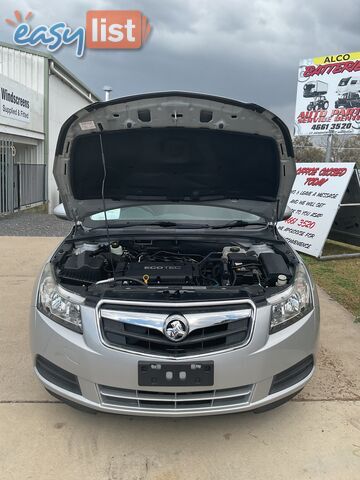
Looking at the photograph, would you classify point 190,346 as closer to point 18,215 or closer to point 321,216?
point 321,216

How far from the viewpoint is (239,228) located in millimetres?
3627

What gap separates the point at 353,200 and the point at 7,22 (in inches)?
653

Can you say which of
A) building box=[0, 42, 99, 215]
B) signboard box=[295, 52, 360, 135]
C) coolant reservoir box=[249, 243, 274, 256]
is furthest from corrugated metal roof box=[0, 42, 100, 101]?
coolant reservoir box=[249, 243, 274, 256]

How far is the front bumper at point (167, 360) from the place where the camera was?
2279 mm

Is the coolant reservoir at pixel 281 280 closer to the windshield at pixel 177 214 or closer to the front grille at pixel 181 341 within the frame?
the front grille at pixel 181 341

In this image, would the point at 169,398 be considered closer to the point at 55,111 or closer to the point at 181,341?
the point at 181,341

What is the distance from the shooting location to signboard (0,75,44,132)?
12828 millimetres

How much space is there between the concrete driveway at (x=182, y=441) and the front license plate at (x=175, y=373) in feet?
1.62

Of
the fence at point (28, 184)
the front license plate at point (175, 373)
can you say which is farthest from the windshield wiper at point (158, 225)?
the fence at point (28, 184)

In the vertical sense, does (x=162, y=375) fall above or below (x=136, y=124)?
below

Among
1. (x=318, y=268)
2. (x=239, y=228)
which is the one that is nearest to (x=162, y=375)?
(x=239, y=228)

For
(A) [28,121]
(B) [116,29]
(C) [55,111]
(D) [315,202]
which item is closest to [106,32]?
(B) [116,29]

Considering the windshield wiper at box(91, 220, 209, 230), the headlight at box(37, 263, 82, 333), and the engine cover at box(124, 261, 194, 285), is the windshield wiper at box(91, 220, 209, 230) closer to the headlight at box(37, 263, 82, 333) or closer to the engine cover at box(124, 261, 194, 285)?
the engine cover at box(124, 261, 194, 285)

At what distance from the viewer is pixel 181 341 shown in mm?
2301
